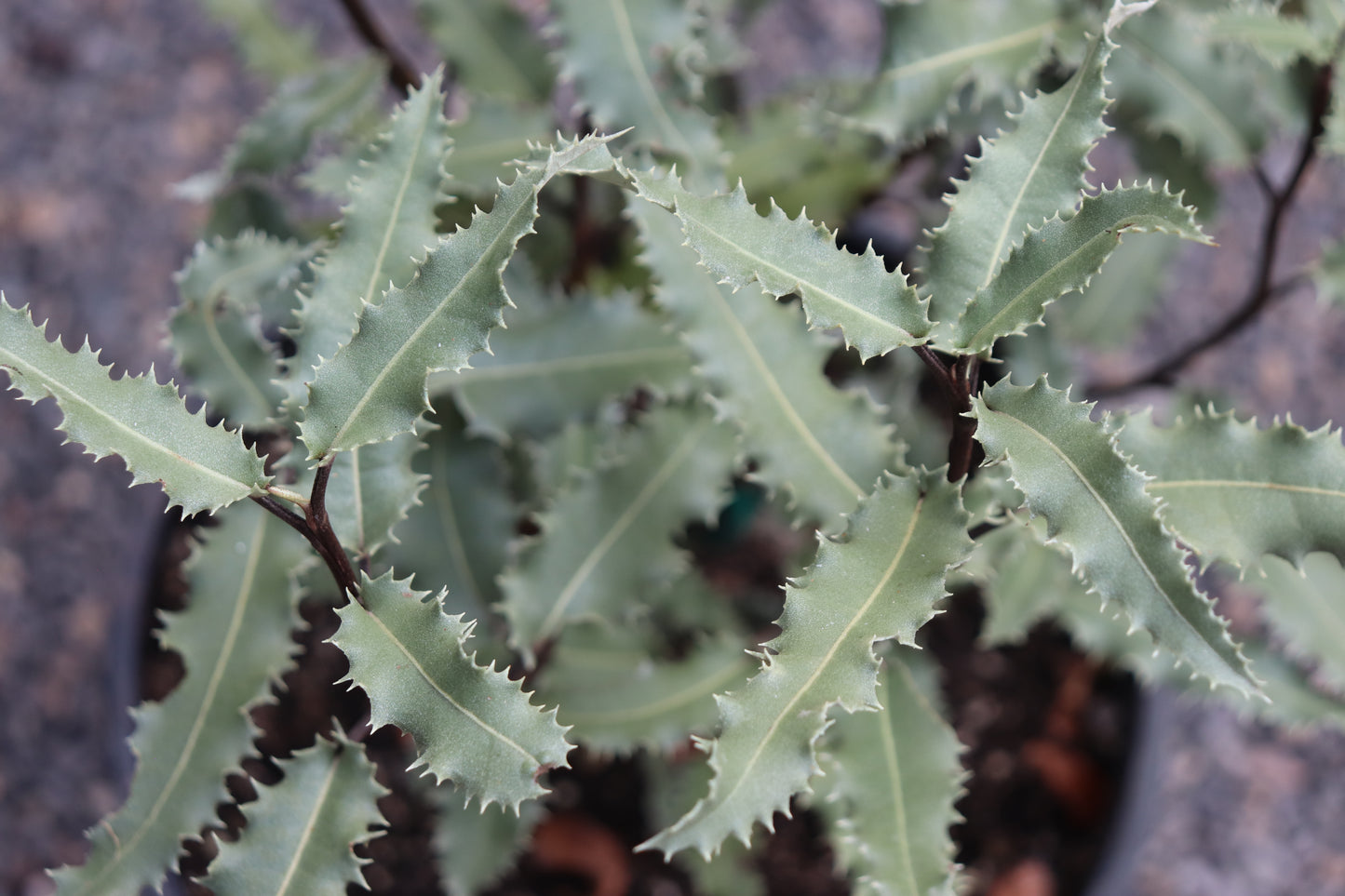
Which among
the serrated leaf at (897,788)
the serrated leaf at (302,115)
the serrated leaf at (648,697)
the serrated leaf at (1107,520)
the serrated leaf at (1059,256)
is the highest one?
the serrated leaf at (302,115)

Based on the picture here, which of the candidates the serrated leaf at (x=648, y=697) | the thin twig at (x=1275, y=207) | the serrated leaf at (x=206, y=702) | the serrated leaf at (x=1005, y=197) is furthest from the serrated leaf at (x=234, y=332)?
the thin twig at (x=1275, y=207)

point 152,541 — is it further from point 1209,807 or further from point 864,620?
point 1209,807

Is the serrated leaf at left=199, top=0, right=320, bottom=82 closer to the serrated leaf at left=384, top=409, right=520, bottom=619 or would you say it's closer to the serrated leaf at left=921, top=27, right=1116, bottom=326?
the serrated leaf at left=384, top=409, right=520, bottom=619

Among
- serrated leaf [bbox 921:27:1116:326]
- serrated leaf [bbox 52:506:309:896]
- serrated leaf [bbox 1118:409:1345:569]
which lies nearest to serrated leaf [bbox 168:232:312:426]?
serrated leaf [bbox 52:506:309:896]

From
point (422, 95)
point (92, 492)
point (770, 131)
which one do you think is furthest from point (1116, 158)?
point (92, 492)

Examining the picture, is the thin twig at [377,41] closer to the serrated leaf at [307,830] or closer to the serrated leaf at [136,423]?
the serrated leaf at [136,423]
